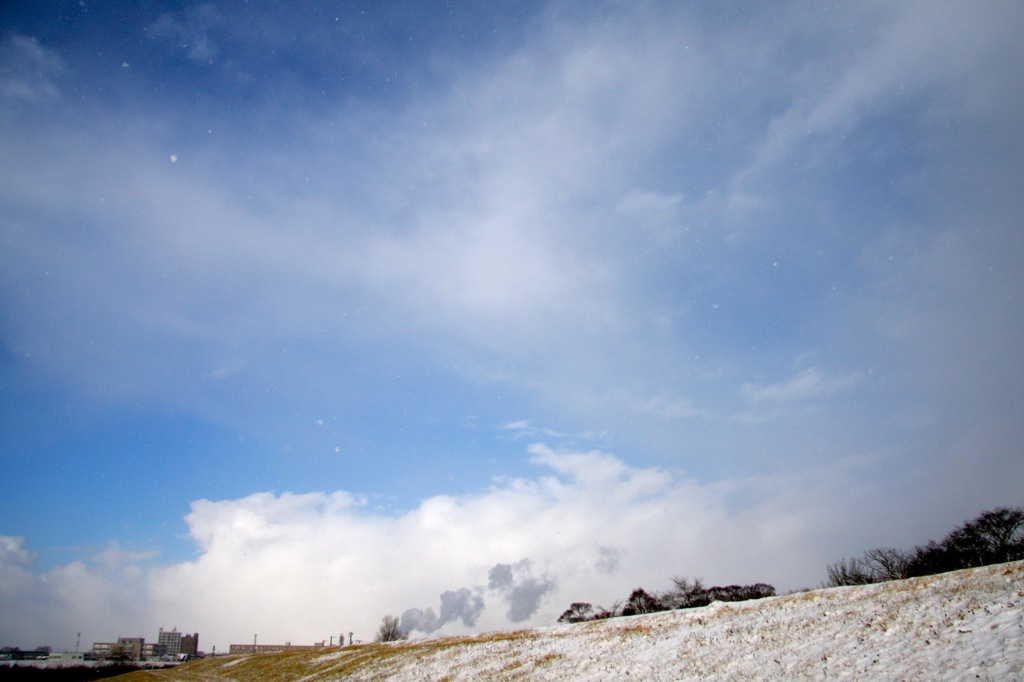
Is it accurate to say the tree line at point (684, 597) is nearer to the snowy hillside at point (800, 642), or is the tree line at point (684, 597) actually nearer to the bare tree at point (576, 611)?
the bare tree at point (576, 611)

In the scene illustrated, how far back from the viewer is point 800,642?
19859mm

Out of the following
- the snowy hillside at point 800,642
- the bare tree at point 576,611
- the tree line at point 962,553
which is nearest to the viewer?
the snowy hillside at point 800,642

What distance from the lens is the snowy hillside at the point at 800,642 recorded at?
1516cm

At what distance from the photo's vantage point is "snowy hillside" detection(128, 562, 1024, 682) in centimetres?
1516

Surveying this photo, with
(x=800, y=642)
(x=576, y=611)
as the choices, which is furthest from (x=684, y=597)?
→ (x=800, y=642)

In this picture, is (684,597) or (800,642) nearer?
(800,642)

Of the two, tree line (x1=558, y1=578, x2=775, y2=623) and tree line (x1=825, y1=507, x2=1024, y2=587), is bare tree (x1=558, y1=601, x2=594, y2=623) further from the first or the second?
tree line (x1=825, y1=507, x2=1024, y2=587)

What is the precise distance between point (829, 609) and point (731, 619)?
4.88m

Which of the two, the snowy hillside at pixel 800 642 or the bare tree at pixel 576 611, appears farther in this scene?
the bare tree at pixel 576 611

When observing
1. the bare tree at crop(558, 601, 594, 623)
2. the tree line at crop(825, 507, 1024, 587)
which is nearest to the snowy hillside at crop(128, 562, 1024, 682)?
the tree line at crop(825, 507, 1024, 587)

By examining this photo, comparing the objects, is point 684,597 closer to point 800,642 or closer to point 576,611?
point 576,611

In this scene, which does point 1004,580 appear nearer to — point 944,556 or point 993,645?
point 993,645

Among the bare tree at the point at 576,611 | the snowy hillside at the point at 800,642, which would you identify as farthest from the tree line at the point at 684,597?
the snowy hillside at the point at 800,642

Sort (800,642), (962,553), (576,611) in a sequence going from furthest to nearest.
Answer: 1. (576,611)
2. (962,553)
3. (800,642)
